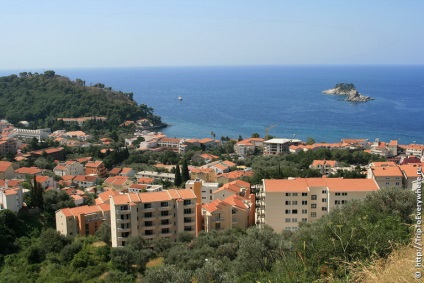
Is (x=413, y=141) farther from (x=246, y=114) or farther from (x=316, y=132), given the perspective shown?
(x=246, y=114)

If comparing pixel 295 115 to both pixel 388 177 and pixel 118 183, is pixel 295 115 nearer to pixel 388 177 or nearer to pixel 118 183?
pixel 118 183

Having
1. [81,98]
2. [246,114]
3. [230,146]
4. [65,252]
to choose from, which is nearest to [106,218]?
[65,252]

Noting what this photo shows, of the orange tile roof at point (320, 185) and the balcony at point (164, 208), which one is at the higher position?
the orange tile roof at point (320, 185)

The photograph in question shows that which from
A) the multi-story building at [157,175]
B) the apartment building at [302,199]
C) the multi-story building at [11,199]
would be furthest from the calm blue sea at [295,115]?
the multi-story building at [11,199]

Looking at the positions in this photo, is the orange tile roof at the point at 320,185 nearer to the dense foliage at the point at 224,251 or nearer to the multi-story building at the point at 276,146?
the dense foliage at the point at 224,251

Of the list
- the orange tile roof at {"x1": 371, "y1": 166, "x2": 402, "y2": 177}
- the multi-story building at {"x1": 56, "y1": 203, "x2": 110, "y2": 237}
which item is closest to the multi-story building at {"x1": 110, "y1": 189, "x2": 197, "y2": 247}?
the multi-story building at {"x1": 56, "y1": 203, "x2": 110, "y2": 237}

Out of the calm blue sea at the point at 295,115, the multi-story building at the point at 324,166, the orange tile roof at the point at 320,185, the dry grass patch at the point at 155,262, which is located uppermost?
the orange tile roof at the point at 320,185
